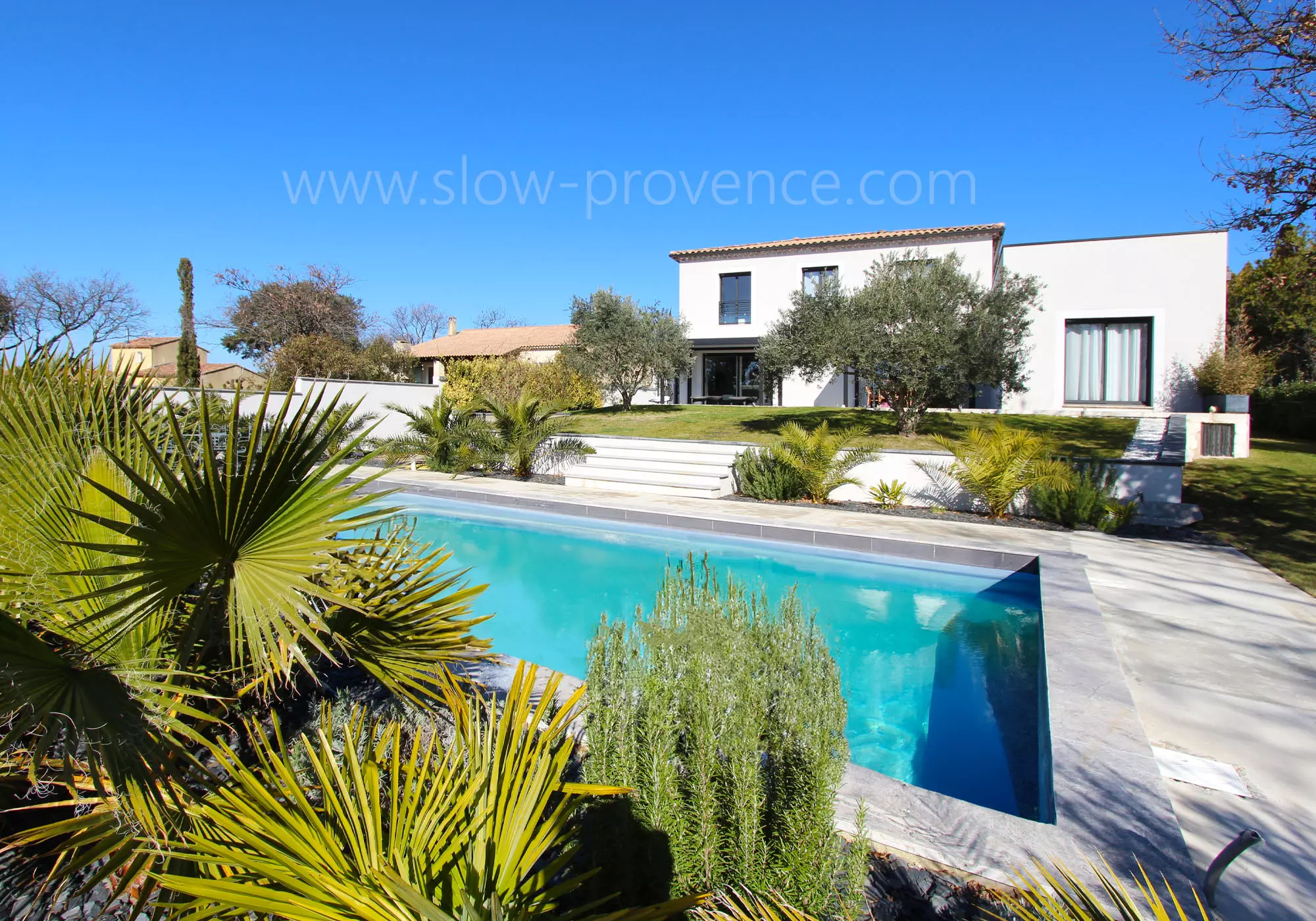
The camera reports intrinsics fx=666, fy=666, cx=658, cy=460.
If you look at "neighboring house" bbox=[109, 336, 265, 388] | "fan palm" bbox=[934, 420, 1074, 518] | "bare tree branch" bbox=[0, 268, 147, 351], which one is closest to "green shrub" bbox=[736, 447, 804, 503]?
"fan palm" bbox=[934, 420, 1074, 518]

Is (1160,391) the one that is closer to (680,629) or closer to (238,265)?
(680,629)

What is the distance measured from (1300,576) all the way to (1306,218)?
153 inches

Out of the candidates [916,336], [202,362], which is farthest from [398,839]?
[202,362]

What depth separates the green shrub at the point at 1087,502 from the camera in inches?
356

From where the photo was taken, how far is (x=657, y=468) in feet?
43.8

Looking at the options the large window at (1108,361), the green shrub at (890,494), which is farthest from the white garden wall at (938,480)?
the large window at (1108,361)

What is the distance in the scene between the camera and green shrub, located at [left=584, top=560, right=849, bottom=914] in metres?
2.00

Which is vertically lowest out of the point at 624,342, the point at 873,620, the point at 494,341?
the point at 873,620

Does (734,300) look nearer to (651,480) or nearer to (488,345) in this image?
(651,480)

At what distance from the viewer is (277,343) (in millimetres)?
34125

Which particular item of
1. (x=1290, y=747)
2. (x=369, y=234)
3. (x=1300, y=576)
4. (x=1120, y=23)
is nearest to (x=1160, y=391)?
(x=1120, y=23)

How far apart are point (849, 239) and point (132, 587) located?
23.7m

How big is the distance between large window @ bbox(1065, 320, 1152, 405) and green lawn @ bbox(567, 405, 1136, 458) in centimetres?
246

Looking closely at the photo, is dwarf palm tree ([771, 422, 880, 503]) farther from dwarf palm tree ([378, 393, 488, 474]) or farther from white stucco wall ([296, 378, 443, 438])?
white stucco wall ([296, 378, 443, 438])
